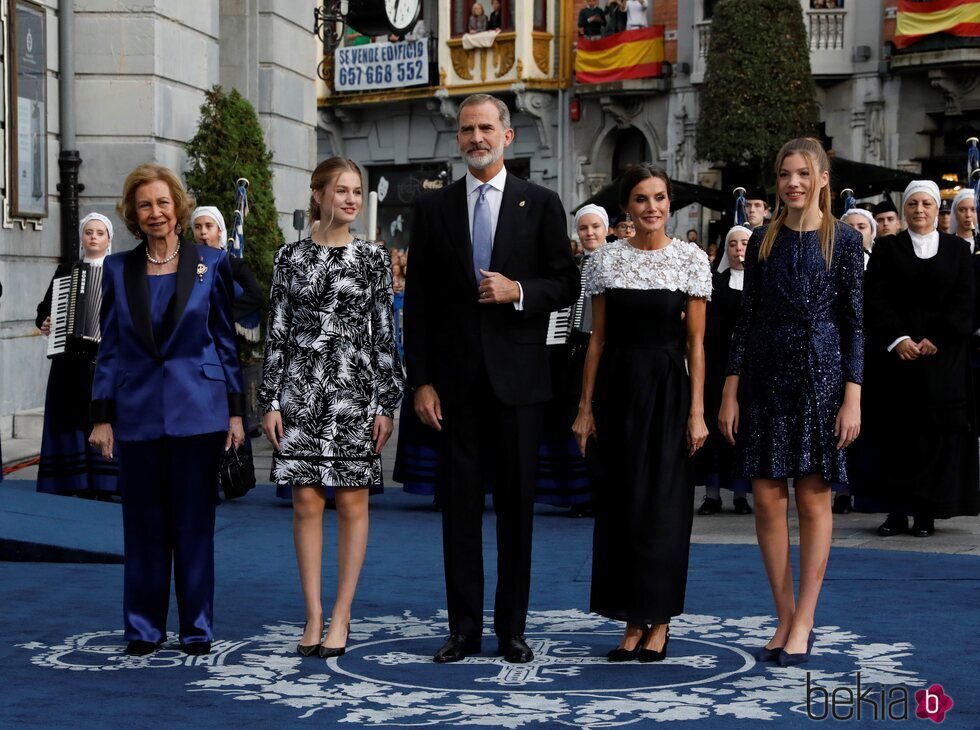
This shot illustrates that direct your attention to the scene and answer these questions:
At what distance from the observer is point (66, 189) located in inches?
595

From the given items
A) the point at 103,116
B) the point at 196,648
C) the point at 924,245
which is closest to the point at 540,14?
the point at 103,116

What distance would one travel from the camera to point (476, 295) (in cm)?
675

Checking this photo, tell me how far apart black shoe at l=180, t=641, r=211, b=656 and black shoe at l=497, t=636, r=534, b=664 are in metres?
1.11

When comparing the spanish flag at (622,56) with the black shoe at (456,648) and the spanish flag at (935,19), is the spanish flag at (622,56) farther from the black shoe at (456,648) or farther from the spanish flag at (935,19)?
the black shoe at (456,648)

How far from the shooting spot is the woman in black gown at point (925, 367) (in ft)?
33.9

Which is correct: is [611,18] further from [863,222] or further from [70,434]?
[70,434]

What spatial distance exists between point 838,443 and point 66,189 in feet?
32.4

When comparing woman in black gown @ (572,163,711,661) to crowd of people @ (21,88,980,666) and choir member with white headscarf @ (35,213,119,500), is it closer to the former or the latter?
crowd of people @ (21,88,980,666)

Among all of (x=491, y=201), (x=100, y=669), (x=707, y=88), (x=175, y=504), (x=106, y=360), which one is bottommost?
(x=100, y=669)

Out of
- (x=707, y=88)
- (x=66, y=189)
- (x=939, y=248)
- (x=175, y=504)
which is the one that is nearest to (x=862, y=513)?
(x=939, y=248)

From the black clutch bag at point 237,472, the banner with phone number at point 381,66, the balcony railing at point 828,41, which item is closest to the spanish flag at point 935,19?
the balcony railing at point 828,41

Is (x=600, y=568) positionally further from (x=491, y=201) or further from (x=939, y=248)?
(x=939, y=248)

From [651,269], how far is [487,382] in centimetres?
75

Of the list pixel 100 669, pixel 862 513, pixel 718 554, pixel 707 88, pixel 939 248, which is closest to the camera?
pixel 100 669
